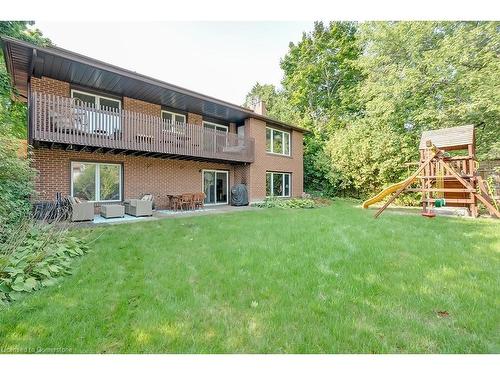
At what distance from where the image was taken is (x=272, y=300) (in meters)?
3.21

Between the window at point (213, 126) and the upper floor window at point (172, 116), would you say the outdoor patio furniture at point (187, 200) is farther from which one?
the window at point (213, 126)

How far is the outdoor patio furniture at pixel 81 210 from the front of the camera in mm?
8312

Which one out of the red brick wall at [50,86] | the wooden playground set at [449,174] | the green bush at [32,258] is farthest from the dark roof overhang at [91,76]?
the wooden playground set at [449,174]

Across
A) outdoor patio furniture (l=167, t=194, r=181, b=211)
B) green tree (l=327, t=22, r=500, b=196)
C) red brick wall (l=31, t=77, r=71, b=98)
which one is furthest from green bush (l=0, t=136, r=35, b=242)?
green tree (l=327, t=22, r=500, b=196)

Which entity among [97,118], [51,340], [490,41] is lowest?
[51,340]

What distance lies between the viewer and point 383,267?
4.20 meters

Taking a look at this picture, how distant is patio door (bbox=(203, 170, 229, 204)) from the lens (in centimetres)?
1462

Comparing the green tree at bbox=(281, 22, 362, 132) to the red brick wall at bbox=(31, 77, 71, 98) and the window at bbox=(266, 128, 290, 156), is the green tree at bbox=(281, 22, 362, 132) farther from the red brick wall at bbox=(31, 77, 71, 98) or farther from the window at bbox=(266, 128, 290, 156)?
the red brick wall at bbox=(31, 77, 71, 98)

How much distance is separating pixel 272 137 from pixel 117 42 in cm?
1152

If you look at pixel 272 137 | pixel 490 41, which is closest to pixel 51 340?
pixel 272 137

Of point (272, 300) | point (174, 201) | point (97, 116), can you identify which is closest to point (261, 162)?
point (174, 201)

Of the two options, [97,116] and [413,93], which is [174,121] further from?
[413,93]

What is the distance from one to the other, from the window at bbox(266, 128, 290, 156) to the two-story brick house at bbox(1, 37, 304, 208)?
0.75m

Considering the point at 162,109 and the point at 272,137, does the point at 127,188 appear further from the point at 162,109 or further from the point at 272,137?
the point at 272,137
